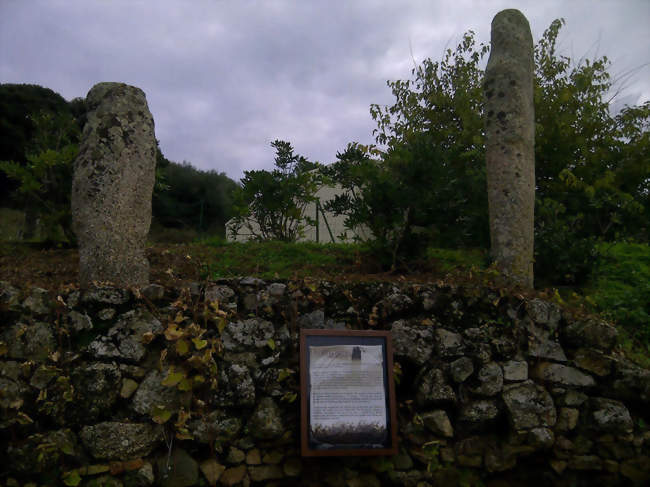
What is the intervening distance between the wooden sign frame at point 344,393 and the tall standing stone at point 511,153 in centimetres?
186

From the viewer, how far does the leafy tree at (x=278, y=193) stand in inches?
290

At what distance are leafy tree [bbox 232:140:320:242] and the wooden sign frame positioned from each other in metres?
3.77

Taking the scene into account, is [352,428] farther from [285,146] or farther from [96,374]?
[285,146]

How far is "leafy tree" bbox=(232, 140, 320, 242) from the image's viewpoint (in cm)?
737

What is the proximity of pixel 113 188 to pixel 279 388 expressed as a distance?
2.16m

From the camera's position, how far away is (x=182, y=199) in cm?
1889

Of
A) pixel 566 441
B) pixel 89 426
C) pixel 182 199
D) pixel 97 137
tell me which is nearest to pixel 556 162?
pixel 566 441

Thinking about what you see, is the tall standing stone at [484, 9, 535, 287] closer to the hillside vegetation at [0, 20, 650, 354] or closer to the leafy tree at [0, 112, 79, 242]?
the hillside vegetation at [0, 20, 650, 354]

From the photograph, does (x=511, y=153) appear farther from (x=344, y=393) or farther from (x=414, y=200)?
(x=344, y=393)

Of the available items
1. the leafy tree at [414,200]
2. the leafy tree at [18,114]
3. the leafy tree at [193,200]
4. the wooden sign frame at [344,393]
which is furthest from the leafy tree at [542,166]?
the leafy tree at [18,114]

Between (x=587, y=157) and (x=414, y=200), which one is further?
(x=587, y=157)

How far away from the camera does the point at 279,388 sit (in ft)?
13.3

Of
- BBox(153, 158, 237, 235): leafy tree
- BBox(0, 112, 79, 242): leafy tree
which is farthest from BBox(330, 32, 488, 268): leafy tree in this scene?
BBox(153, 158, 237, 235): leafy tree

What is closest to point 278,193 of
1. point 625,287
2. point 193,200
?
point 625,287
